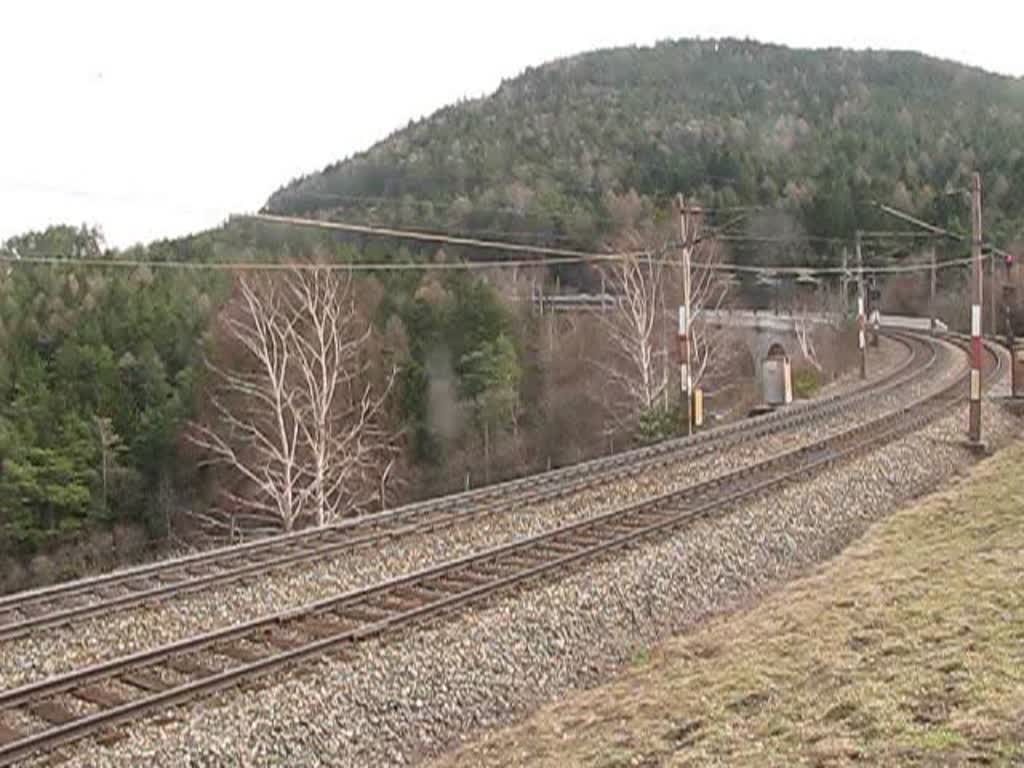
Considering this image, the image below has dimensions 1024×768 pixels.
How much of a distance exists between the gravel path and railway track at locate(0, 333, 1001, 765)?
66 centimetres

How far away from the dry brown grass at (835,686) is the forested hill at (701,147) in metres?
55.4

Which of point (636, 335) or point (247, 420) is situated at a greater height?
point (636, 335)

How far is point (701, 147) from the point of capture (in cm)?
10500

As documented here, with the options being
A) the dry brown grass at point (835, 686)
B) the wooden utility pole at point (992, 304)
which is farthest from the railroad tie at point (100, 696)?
the wooden utility pole at point (992, 304)

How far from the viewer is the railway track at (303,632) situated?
8.13 metres

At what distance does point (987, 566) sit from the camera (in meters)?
10.9

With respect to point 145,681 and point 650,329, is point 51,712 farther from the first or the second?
point 650,329

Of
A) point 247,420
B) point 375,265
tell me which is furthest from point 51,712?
point 375,265

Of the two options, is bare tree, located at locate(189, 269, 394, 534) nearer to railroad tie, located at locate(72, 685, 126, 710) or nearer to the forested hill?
railroad tie, located at locate(72, 685, 126, 710)

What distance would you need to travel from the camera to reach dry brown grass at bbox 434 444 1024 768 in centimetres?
627

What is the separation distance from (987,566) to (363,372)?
110ft

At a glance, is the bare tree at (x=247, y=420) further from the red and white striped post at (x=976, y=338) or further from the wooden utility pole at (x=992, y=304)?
the wooden utility pole at (x=992, y=304)

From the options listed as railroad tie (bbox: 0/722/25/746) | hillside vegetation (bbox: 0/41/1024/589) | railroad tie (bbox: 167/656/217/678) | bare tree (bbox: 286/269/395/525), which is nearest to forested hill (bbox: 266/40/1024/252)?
hillside vegetation (bbox: 0/41/1024/589)

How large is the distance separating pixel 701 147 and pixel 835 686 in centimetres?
10257
